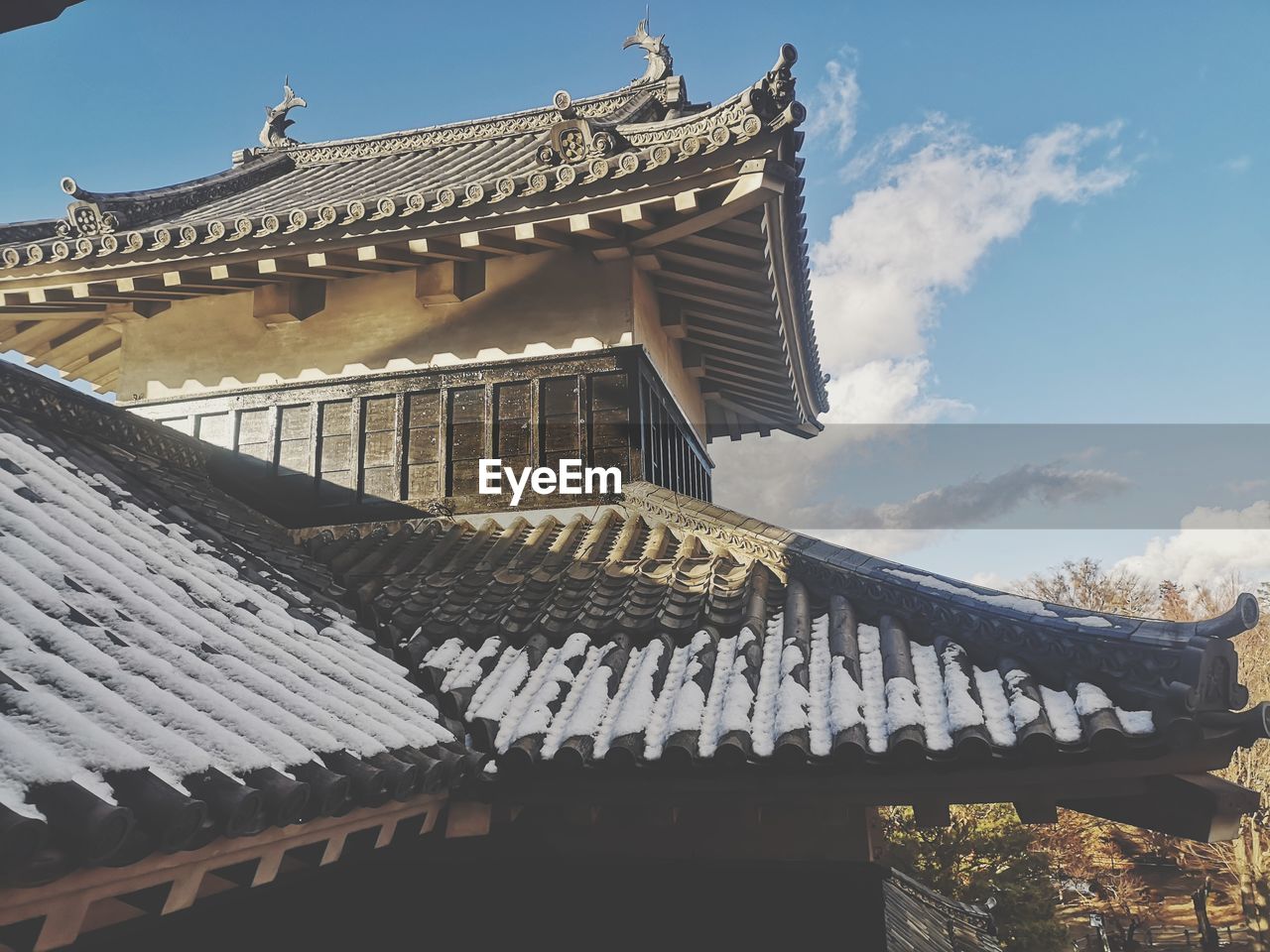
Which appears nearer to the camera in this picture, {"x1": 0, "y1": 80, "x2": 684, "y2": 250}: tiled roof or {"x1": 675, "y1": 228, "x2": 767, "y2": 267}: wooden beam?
{"x1": 675, "y1": 228, "x2": 767, "y2": 267}: wooden beam

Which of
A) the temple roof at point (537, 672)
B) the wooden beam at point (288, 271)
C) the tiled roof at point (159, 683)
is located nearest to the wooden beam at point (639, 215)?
the temple roof at point (537, 672)

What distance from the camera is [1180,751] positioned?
370 centimetres

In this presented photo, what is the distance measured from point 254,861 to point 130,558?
2.40 meters

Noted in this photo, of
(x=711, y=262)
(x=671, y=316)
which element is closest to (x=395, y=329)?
(x=671, y=316)

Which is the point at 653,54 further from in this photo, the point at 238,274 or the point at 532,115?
the point at 238,274

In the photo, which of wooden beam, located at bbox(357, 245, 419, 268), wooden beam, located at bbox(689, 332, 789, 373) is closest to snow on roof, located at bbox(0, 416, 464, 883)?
wooden beam, located at bbox(357, 245, 419, 268)

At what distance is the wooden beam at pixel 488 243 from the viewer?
678 cm

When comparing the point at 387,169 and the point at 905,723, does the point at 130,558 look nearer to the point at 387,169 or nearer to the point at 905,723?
the point at 905,723

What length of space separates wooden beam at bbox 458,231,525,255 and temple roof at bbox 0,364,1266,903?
2496 millimetres

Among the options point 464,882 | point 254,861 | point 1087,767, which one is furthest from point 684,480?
point 254,861

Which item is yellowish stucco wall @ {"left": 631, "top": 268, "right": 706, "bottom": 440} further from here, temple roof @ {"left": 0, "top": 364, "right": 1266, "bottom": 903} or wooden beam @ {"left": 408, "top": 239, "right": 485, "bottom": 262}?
temple roof @ {"left": 0, "top": 364, "right": 1266, "bottom": 903}

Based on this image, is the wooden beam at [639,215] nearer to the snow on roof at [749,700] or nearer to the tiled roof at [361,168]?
the tiled roof at [361,168]
